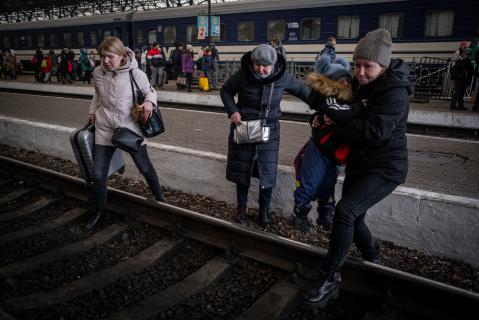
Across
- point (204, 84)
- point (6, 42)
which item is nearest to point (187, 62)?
point (204, 84)

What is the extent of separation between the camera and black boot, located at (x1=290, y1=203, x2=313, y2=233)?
4285mm

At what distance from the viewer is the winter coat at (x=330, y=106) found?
2688 millimetres

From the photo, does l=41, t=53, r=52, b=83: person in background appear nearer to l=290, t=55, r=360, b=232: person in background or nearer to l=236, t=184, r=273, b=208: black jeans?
l=236, t=184, r=273, b=208: black jeans

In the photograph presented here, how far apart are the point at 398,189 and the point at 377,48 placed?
1.84 metres

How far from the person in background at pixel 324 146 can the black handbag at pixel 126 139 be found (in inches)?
66.4

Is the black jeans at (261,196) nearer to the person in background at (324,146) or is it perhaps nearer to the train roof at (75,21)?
the person in background at (324,146)

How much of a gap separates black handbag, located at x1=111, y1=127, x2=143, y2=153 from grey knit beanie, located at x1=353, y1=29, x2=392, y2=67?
244 cm

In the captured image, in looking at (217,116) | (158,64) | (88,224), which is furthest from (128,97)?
(158,64)

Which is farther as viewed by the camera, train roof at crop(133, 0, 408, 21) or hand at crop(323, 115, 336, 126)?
train roof at crop(133, 0, 408, 21)

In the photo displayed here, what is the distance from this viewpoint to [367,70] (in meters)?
2.67

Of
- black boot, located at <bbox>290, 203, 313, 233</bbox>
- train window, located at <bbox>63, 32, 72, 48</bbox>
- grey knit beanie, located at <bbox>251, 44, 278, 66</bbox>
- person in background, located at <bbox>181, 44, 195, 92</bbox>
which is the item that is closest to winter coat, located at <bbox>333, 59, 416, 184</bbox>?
grey knit beanie, located at <bbox>251, 44, 278, 66</bbox>

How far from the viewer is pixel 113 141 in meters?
4.06

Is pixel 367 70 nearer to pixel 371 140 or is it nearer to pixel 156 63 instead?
pixel 371 140

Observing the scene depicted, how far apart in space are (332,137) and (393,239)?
1.72 m
